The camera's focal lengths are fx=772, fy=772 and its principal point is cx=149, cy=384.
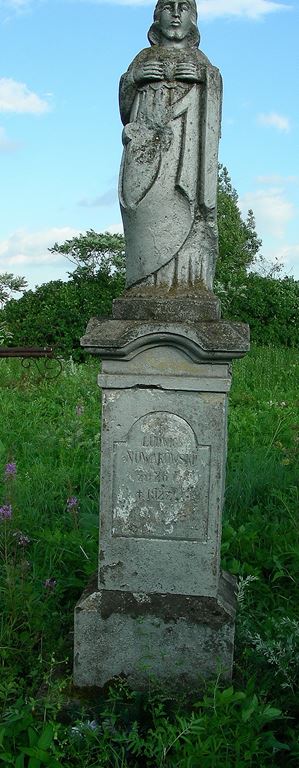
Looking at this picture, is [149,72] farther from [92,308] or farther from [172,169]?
[92,308]

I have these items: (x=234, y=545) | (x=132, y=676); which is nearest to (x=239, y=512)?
(x=234, y=545)

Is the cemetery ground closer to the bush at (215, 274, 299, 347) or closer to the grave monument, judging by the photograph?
the grave monument

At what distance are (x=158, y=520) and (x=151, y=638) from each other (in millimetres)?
483

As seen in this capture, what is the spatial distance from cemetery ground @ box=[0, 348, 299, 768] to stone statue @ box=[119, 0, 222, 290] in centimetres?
137

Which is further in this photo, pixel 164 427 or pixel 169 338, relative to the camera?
pixel 164 427

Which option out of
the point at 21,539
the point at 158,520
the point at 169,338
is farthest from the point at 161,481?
the point at 21,539

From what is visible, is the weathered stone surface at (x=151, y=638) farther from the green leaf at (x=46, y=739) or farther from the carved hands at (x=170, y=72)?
the carved hands at (x=170, y=72)

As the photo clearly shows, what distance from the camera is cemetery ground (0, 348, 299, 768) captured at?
265 cm

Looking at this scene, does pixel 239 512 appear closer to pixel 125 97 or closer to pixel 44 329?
pixel 125 97

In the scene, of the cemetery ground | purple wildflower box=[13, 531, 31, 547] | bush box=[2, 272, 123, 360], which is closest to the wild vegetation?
bush box=[2, 272, 123, 360]

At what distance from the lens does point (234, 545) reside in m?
4.32

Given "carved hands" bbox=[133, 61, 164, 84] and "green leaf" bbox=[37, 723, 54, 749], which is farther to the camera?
"carved hands" bbox=[133, 61, 164, 84]

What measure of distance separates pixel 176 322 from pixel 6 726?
1.60m

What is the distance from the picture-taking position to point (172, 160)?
3.12 metres
